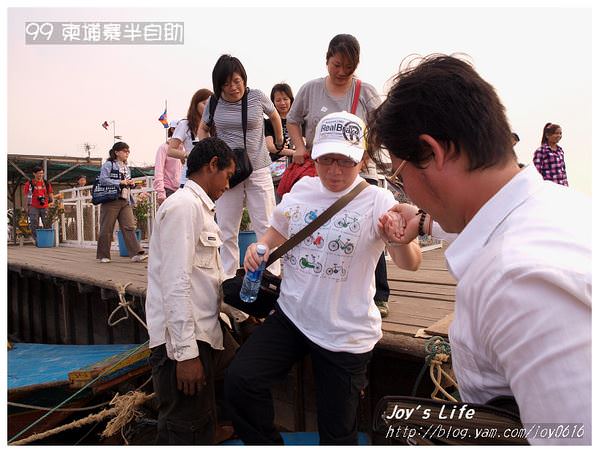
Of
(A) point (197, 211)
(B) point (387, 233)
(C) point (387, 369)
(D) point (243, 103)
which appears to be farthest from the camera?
(D) point (243, 103)

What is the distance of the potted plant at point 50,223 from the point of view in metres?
11.2

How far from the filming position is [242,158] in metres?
3.56

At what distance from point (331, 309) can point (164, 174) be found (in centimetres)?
423

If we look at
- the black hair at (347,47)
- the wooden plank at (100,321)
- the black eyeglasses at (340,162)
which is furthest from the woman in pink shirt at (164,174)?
the black eyeglasses at (340,162)

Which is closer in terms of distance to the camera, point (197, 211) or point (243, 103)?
point (197, 211)

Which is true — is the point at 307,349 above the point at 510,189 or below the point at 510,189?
below

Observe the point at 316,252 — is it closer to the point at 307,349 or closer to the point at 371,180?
the point at 307,349

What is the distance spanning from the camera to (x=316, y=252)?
2127 millimetres

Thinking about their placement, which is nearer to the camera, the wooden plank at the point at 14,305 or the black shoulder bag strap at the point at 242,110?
the black shoulder bag strap at the point at 242,110

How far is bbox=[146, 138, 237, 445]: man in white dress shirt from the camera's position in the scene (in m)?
2.28

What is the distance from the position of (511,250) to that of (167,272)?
1834 millimetres

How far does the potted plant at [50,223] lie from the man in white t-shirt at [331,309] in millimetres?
10781

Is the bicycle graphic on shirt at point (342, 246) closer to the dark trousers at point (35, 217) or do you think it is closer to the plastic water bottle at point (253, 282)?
the plastic water bottle at point (253, 282)
